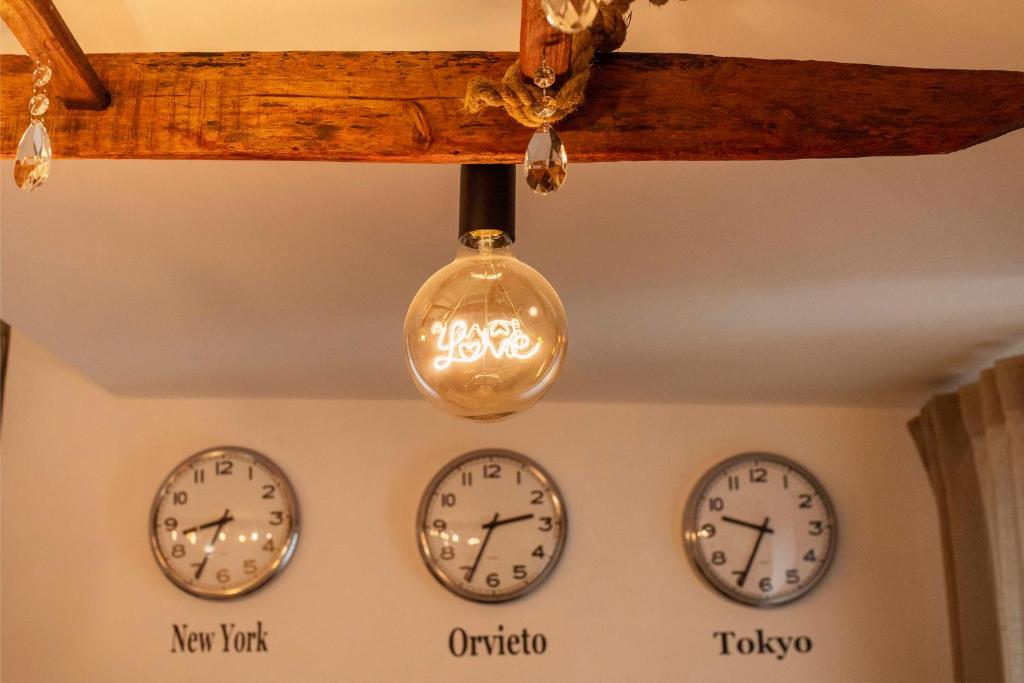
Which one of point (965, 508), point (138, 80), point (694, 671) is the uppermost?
point (138, 80)

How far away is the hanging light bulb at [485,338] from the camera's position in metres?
1.03

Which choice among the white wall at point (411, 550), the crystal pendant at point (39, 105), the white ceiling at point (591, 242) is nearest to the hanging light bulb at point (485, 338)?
the white ceiling at point (591, 242)

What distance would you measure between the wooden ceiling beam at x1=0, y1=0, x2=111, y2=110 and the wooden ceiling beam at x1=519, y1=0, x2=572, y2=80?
46cm

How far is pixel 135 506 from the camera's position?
2.66 m

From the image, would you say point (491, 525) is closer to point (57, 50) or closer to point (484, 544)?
point (484, 544)

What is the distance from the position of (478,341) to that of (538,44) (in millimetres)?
299

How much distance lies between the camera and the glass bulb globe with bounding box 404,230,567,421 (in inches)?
40.7

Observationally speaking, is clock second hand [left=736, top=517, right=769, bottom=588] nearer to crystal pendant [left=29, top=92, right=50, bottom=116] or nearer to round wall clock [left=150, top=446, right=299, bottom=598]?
round wall clock [left=150, top=446, right=299, bottom=598]

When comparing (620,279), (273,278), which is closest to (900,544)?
(620,279)

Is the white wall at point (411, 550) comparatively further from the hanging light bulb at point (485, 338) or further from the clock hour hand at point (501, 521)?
the hanging light bulb at point (485, 338)

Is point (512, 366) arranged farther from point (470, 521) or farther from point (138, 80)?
point (470, 521)

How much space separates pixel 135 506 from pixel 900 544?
2.03 metres

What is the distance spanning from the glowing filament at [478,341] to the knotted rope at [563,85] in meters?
0.22

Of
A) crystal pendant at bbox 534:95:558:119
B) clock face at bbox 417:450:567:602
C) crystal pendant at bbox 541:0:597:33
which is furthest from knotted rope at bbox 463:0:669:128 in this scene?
clock face at bbox 417:450:567:602
